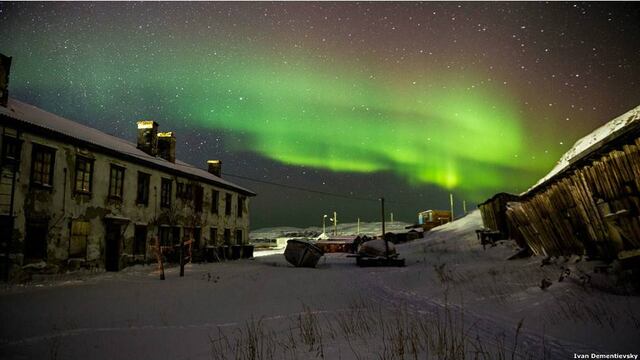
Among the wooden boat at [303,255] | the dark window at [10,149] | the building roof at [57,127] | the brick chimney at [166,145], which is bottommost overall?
the wooden boat at [303,255]

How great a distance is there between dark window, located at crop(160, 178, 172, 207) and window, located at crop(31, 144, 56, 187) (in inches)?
285

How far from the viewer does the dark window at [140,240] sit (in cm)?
1944

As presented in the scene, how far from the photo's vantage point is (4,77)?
14461mm

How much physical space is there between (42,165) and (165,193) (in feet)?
26.5

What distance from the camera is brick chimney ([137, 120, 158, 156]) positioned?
910 inches

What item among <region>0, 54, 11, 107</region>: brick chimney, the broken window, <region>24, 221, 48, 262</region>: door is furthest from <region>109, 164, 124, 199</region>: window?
the broken window

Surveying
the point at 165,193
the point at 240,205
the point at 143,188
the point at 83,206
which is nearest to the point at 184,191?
the point at 165,193

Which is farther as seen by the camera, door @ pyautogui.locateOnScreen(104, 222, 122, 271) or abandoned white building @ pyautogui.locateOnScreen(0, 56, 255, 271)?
door @ pyautogui.locateOnScreen(104, 222, 122, 271)

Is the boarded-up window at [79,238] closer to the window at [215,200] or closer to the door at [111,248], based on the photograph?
the door at [111,248]

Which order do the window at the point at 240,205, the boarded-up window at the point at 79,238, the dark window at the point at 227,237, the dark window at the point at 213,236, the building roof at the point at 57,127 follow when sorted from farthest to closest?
the window at the point at 240,205
the dark window at the point at 227,237
the dark window at the point at 213,236
the boarded-up window at the point at 79,238
the building roof at the point at 57,127

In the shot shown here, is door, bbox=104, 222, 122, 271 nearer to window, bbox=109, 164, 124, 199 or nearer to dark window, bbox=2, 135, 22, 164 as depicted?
window, bbox=109, 164, 124, 199

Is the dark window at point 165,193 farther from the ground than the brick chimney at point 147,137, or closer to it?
closer to it

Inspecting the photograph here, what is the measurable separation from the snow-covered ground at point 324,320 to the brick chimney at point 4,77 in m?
7.28

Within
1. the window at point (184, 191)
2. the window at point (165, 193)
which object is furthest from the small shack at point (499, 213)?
the window at point (165, 193)
